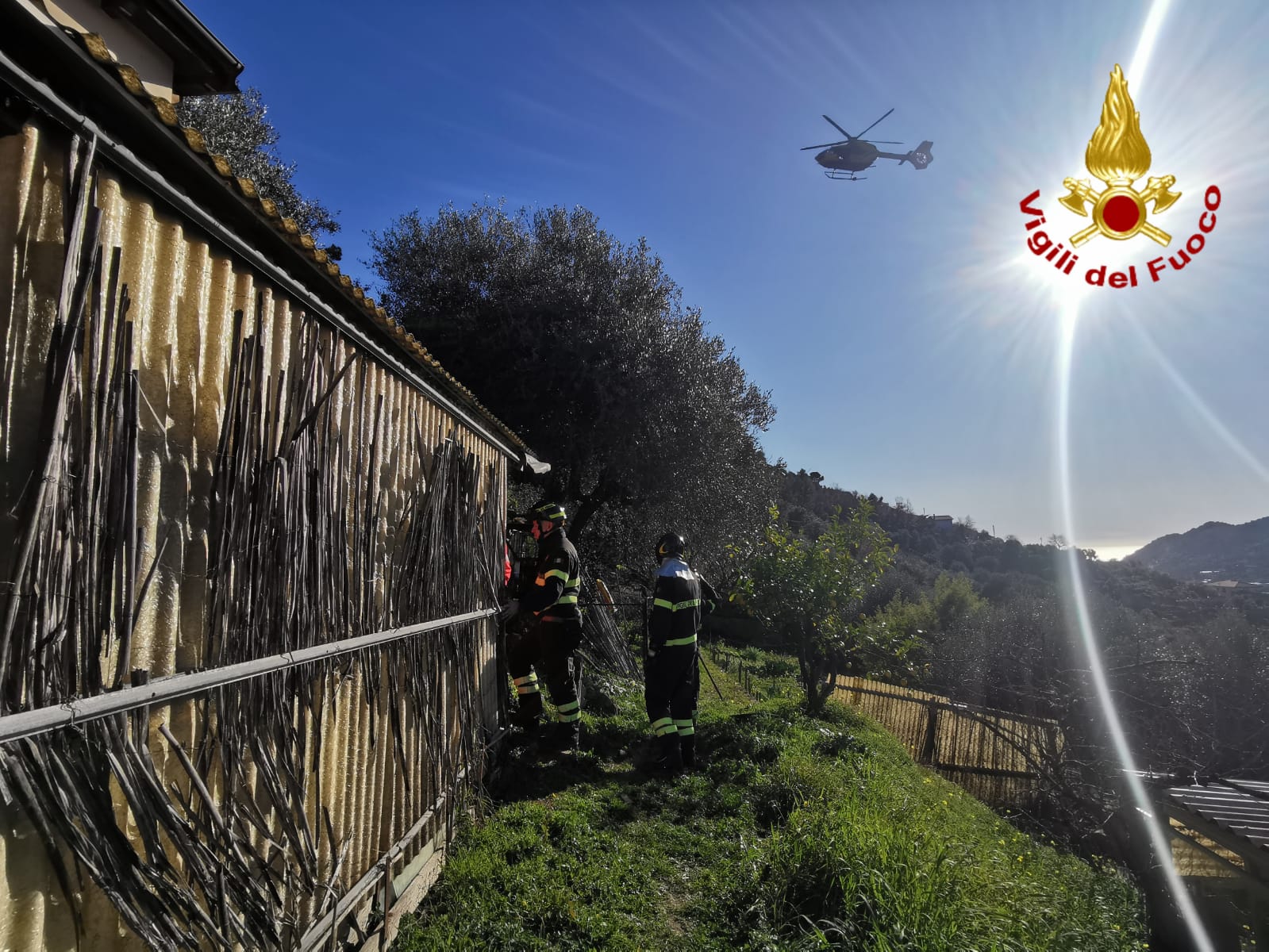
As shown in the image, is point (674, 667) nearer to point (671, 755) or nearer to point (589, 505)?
point (671, 755)

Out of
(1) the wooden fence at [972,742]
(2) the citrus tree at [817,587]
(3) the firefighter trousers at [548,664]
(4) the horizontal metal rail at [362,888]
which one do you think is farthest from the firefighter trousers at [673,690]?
(1) the wooden fence at [972,742]

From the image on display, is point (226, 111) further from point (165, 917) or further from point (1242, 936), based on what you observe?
point (1242, 936)

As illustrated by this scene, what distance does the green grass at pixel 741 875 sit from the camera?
339 centimetres

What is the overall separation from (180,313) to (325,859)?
2125mm

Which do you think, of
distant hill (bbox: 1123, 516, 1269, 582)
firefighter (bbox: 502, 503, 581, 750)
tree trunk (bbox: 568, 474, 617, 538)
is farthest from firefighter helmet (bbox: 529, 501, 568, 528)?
distant hill (bbox: 1123, 516, 1269, 582)

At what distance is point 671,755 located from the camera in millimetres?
6285

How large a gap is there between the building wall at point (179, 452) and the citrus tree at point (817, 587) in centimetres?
763

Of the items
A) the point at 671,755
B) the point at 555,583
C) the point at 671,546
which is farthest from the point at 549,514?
the point at 671,755

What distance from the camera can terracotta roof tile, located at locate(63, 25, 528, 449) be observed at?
1.66 meters

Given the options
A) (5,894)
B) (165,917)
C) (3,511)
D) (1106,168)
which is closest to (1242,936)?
(1106,168)

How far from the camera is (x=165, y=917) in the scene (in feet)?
5.77

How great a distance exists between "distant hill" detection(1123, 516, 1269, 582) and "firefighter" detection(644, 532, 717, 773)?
44.2 meters

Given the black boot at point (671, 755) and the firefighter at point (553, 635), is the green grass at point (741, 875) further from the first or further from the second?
the firefighter at point (553, 635)

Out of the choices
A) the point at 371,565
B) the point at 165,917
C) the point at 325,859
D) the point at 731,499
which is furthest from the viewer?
the point at 731,499
